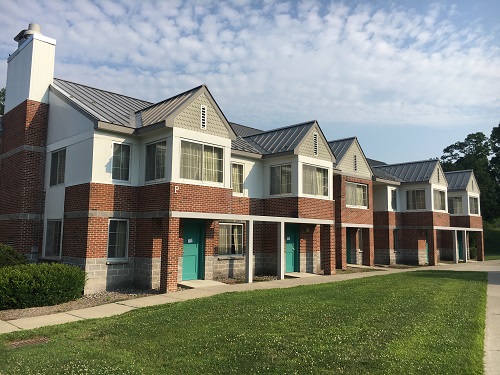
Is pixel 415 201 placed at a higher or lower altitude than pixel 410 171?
lower

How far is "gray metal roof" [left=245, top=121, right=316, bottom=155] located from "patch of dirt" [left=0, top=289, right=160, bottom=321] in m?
9.22

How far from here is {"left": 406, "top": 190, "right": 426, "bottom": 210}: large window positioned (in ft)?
96.7

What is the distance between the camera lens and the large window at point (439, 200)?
2985 centimetres

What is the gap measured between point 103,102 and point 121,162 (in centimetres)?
352

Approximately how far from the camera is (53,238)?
15719 mm

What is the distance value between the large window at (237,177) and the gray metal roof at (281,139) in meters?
1.79

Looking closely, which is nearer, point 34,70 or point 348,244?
point 34,70

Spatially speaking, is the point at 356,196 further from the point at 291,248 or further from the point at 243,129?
the point at 243,129

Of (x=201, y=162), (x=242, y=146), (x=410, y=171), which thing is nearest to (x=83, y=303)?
(x=201, y=162)

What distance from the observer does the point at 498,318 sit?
30.9 feet

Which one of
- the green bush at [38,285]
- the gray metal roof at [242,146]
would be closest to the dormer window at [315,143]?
the gray metal roof at [242,146]

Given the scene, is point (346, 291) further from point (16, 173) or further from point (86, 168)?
point (16, 173)

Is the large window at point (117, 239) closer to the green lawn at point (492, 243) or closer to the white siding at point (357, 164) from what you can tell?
the white siding at point (357, 164)

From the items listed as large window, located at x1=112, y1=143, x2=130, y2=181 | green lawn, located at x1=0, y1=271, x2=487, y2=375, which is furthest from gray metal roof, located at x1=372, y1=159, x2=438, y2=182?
green lawn, located at x1=0, y1=271, x2=487, y2=375
